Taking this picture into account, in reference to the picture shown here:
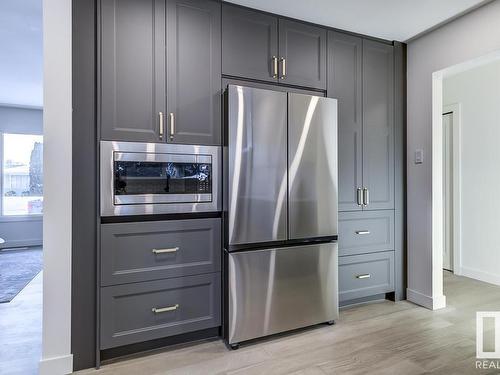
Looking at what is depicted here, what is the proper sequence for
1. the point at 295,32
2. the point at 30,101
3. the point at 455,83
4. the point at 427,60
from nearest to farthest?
the point at 295,32 → the point at 427,60 → the point at 455,83 → the point at 30,101

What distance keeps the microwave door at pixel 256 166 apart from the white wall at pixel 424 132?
1.47m

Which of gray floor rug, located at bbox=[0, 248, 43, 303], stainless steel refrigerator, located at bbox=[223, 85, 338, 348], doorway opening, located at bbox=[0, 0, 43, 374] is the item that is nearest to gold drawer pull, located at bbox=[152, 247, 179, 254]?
stainless steel refrigerator, located at bbox=[223, 85, 338, 348]

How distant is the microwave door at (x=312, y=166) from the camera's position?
228cm

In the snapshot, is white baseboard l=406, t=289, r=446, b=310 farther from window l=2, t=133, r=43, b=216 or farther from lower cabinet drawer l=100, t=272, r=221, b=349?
window l=2, t=133, r=43, b=216

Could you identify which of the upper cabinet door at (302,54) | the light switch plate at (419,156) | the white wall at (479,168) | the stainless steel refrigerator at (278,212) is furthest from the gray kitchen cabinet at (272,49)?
the white wall at (479,168)

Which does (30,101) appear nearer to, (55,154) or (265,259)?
(55,154)

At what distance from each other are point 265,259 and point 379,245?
4.26 feet

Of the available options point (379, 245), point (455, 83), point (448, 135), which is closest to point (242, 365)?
point (379, 245)

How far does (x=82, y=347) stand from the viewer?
6.14 ft

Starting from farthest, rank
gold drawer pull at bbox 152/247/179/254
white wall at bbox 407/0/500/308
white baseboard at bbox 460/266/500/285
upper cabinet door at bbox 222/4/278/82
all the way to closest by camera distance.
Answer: white baseboard at bbox 460/266/500/285 < white wall at bbox 407/0/500/308 < upper cabinet door at bbox 222/4/278/82 < gold drawer pull at bbox 152/247/179/254

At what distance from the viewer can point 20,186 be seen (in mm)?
5562

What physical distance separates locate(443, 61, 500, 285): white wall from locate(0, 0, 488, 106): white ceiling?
1459 mm

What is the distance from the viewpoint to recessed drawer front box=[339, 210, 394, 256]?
270 centimetres

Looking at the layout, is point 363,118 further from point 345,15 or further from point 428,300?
point 428,300
